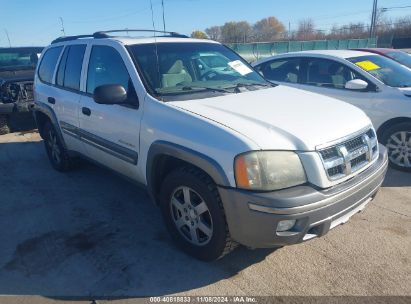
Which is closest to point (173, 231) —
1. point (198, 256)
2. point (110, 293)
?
point (198, 256)

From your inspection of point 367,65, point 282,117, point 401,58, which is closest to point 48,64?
point 282,117

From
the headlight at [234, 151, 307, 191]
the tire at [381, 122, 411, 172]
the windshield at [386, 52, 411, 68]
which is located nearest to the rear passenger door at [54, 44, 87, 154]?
the headlight at [234, 151, 307, 191]

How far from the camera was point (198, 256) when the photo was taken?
3096 mm

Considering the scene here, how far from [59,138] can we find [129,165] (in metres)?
1.94

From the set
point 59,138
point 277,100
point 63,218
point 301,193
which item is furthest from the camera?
point 59,138

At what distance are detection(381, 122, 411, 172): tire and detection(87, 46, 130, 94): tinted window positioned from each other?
11.9 feet

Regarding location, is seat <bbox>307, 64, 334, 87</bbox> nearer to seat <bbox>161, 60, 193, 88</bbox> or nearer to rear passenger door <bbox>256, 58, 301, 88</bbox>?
rear passenger door <bbox>256, 58, 301, 88</bbox>

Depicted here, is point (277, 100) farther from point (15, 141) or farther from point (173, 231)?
point (15, 141)

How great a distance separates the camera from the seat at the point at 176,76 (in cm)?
344

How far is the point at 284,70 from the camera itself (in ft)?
20.3

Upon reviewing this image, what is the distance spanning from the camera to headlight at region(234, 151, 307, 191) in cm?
249

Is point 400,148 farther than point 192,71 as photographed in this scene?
Yes

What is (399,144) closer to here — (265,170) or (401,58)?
(401,58)

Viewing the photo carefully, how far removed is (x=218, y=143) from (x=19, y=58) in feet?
28.9
